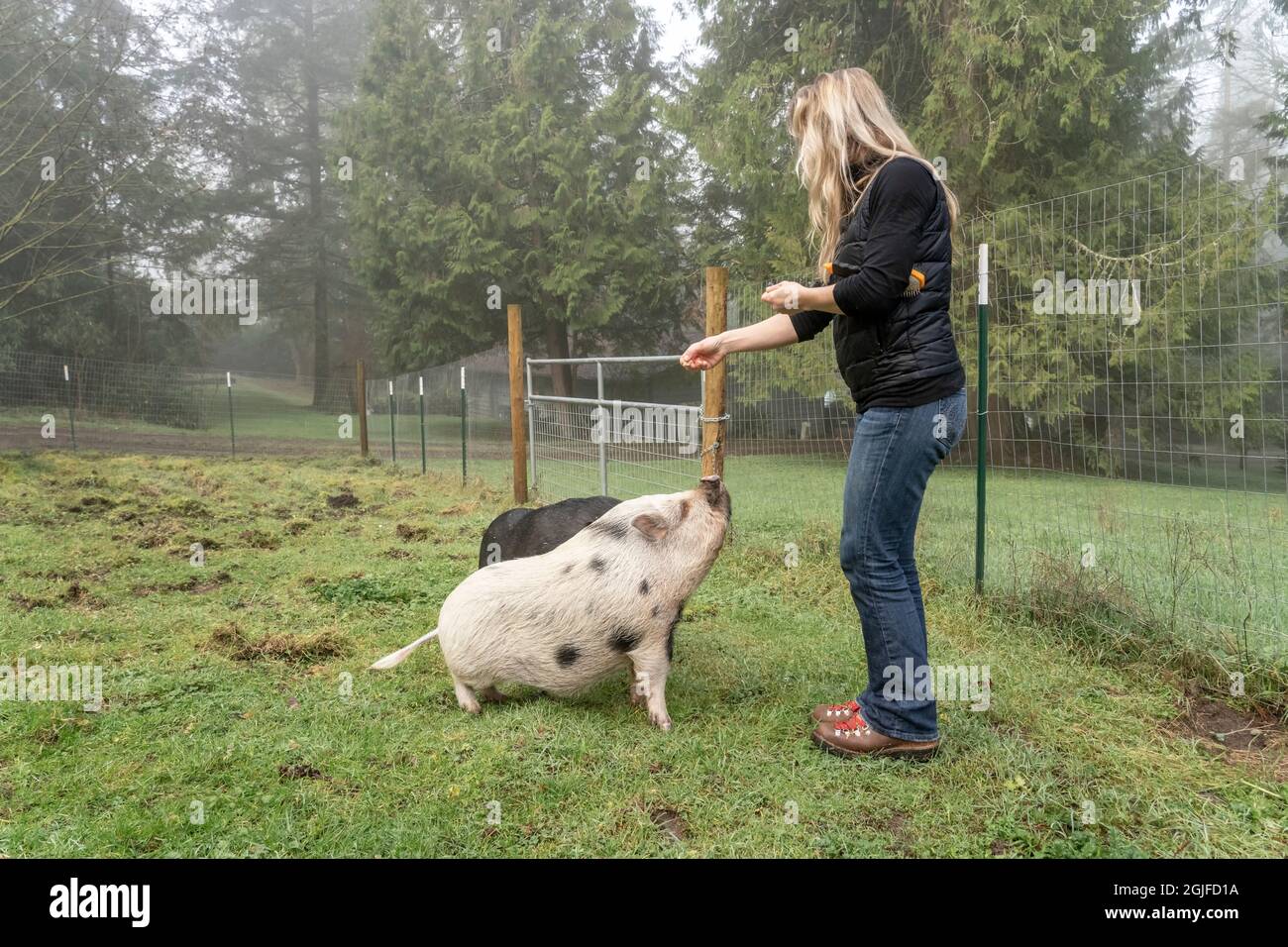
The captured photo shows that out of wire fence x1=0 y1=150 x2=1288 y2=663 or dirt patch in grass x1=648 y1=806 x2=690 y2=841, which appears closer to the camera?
dirt patch in grass x1=648 y1=806 x2=690 y2=841

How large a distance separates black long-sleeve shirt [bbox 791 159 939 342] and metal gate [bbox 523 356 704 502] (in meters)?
2.24

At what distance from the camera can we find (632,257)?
16.5 m

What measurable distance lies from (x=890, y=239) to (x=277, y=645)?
315 cm

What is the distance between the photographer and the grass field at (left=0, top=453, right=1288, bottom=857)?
2.32 metres

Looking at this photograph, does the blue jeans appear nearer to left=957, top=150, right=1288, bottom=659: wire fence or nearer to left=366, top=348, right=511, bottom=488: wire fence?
left=957, top=150, right=1288, bottom=659: wire fence

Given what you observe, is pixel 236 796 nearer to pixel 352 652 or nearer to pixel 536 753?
pixel 536 753

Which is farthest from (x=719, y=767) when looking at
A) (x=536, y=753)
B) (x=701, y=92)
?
(x=701, y=92)

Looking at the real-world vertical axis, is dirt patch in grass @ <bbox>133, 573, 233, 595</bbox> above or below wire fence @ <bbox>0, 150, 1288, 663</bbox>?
below

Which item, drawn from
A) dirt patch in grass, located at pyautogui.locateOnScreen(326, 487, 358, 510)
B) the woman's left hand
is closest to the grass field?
the woman's left hand

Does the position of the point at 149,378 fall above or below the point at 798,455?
above

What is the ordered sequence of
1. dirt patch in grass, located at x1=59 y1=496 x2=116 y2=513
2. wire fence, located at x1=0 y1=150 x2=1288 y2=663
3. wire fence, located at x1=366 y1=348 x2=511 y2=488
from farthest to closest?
wire fence, located at x1=366 y1=348 x2=511 y2=488 → dirt patch in grass, located at x1=59 y1=496 x2=116 y2=513 → wire fence, located at x1=0 y1=150 x2=1288 y2=663

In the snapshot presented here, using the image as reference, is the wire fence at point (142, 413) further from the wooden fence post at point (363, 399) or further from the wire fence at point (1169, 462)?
the wire fence at point (1169, 462)

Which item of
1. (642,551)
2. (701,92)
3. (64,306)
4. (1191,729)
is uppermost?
(701,92)
